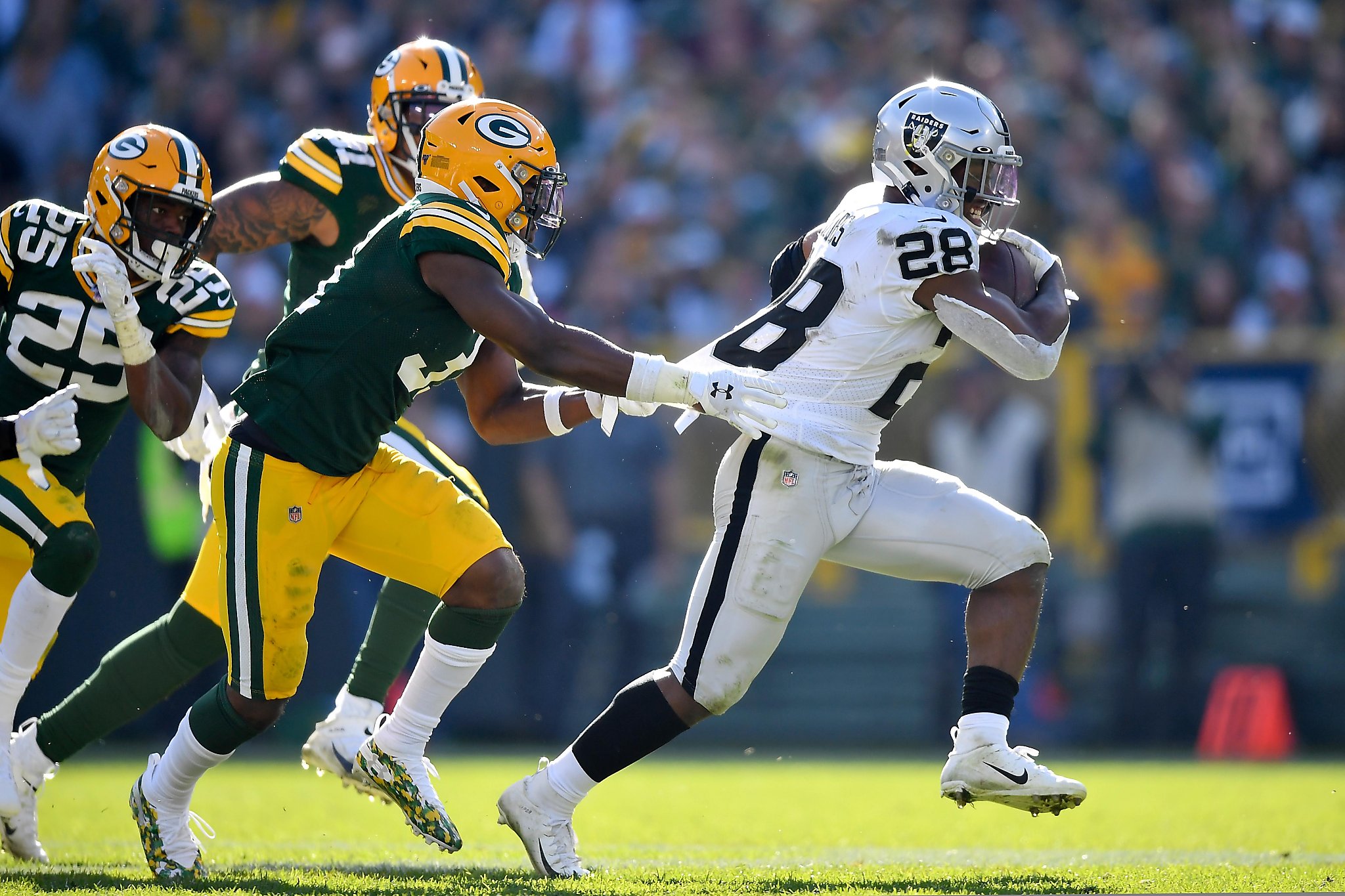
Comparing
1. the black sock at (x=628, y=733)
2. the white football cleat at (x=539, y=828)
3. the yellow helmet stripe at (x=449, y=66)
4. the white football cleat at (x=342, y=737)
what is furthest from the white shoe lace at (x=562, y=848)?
the yellow helmet stripe at (x=449, y=66)

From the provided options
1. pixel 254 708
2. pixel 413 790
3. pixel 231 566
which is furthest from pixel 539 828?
pixel 231 566

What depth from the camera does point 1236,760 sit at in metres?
7.71

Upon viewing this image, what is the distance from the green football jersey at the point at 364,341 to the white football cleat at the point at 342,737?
3.27 feet

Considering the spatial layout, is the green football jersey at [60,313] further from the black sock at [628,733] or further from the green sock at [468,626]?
the black sock at [628,733]

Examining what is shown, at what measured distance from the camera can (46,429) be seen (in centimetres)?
402

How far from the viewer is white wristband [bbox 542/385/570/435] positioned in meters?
4.16

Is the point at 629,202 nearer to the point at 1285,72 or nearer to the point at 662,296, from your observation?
the point at 662,296

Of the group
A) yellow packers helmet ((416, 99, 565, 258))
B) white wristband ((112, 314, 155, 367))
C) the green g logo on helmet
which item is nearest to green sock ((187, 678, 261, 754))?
white wristband ((112, 314, 155, 367))

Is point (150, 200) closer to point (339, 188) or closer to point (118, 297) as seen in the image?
point (118, 297)

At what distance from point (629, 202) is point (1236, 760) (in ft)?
15.2

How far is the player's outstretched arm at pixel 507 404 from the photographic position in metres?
4.18

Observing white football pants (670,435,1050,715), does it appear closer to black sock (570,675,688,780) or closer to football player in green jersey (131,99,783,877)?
black sock (570,675,688,780)

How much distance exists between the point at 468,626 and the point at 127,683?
3.51 feet

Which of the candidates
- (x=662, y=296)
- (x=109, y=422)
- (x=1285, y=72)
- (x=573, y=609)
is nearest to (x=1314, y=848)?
(x=109, y=422)
